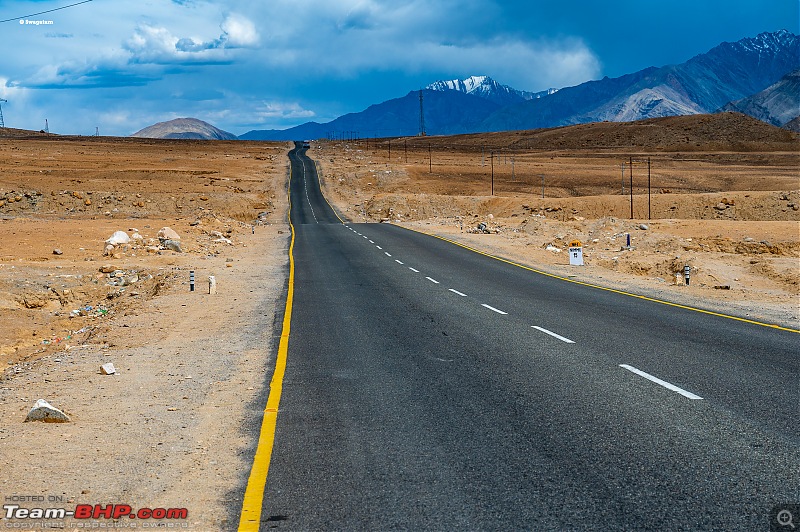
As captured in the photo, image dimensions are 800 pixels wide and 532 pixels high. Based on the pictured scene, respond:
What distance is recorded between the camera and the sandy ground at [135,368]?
6008 mm

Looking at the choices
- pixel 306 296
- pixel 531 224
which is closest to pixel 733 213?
pixel 531 224

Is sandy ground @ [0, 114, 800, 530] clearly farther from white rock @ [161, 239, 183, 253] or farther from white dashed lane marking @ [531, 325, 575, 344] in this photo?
white dashed lane marking @ [531, 325, 575, 344]

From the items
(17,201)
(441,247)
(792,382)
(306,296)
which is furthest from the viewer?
(17,201)

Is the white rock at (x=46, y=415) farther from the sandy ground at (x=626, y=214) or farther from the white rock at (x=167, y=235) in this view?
the white rock at (x=167, y=235)

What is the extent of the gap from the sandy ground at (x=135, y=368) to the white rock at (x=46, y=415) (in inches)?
4.8

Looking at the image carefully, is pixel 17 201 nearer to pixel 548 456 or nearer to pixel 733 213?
pixel 733 213

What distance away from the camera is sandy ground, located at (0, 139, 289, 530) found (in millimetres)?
6008

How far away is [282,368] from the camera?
1048 centimetres

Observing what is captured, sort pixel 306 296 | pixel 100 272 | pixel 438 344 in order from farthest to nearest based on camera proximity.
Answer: pixel 100 272 < pixel 306 296 < pixel 438 344

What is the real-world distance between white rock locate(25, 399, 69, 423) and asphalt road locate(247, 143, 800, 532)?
91.1 inches

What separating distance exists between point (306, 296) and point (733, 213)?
4930 cm

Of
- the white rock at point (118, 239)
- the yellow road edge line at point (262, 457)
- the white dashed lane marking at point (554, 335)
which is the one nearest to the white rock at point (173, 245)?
the white rock at point (118, 239)

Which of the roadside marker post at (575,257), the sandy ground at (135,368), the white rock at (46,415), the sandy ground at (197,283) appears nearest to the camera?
the sandy ground at (135,368)

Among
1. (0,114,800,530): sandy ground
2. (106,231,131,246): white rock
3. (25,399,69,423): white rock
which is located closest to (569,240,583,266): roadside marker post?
(0,114,800,530): sandy ground
